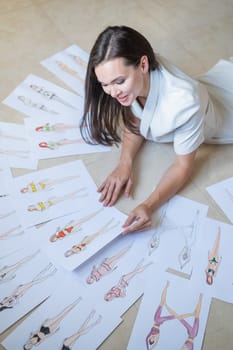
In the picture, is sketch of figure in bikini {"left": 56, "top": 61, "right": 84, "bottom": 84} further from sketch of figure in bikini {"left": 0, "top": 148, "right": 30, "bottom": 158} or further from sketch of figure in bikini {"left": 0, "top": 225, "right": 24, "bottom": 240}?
sketch of figure in bikini {"left": 0, "top": 225, "right": 24, "bottom": 240}

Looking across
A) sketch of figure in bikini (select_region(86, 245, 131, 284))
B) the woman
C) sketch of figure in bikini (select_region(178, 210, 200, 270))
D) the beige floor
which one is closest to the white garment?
the woman

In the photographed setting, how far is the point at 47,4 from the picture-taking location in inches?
76.6

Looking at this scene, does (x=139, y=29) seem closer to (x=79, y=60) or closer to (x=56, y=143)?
(x=79, y=60)

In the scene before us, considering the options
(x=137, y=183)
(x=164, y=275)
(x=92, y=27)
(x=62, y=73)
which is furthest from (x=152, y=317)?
(x=92, y=27)

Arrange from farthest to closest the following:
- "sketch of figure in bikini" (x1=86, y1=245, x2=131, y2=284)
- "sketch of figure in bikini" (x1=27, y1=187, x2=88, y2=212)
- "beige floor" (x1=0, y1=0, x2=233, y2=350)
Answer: "beige floor" (x1=0, y1=0, x2=233, y2=350) < "sketch of figure in bikini" (x1=27, y1=187, x2=88, y2=212) < "sketch of figure in bikini" (x1=86, y1=245, x2=131, y2=284)

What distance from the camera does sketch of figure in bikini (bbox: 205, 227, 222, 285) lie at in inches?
43.8

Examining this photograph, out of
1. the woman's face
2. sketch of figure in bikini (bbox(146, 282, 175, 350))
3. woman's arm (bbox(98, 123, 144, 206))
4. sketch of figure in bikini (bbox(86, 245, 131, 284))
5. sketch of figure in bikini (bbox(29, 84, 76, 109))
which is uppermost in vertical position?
sketch of figure in bikini (bbox(29, 84, 76, 109))

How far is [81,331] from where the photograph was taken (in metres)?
1.02

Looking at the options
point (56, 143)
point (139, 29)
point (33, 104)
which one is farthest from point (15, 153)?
point (139, 29)

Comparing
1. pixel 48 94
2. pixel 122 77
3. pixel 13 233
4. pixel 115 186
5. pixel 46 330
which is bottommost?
pixel 46 330

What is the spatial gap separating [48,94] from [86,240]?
0.68 m

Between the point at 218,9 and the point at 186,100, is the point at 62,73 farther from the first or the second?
the point at 218,9

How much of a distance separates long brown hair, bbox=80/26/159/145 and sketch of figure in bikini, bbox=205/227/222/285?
18.2 inches

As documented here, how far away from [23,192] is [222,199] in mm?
672
